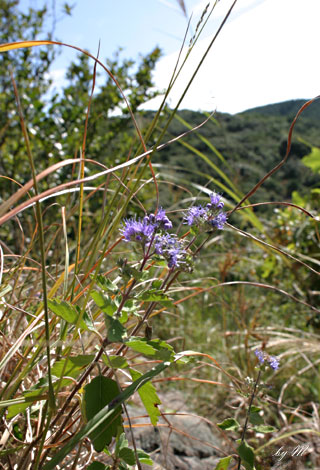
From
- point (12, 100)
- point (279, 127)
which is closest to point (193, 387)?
point (12, 100)

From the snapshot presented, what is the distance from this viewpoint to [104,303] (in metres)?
0.80

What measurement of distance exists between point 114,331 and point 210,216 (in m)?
0.33

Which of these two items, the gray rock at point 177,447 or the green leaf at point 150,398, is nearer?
the green leaf at point 150,398

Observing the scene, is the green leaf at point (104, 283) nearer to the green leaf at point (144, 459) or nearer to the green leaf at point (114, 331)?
the green leaf at point (114, 331)

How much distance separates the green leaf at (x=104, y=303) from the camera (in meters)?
0.79

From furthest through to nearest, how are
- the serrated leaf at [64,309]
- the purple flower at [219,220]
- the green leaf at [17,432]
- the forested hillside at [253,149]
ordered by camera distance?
the forested hillside at [253,149] → the green leaf at [17,432] → the purple flower at [219,220] → the serrated leaf at [64,309]

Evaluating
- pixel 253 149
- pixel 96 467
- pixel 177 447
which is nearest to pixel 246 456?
pixel 96 467

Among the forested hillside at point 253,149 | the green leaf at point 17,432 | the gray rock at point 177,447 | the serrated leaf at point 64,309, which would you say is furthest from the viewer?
the forested hillside at point 253,149

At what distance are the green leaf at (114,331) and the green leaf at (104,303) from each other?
0.12ft

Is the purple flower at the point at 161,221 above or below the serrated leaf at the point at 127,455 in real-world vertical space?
above

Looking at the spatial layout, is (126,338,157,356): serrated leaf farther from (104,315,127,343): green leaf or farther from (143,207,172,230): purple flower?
(143,207,172,230): purple flower

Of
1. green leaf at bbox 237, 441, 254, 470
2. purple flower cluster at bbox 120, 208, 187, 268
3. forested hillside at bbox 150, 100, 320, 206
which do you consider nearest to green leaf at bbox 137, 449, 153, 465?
green leaf at bbox 237, 441, 254, 470

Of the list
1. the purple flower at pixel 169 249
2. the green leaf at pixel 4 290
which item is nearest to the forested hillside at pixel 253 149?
the green leaf at pixel 4 290

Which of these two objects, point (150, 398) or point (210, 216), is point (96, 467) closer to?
point (150, 398)
